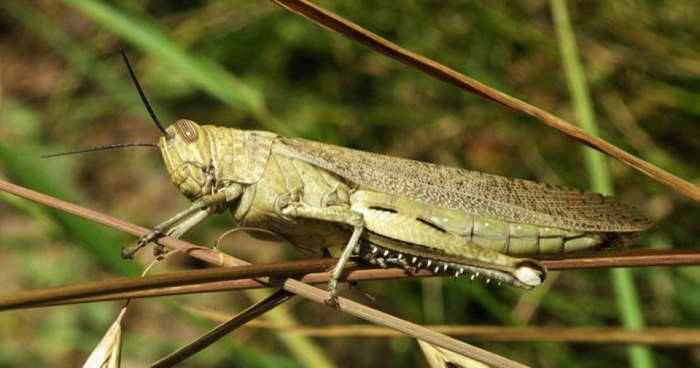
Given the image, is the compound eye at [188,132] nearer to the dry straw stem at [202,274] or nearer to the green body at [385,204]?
the green body at [385,204]

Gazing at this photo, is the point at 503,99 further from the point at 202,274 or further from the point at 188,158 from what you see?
the point at 188,158

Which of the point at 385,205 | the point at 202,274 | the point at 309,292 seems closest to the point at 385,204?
the point at 385,205

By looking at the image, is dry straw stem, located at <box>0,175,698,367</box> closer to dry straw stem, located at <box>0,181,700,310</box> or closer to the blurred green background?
dry straw stem, located at <box>0,181,700,310</box>

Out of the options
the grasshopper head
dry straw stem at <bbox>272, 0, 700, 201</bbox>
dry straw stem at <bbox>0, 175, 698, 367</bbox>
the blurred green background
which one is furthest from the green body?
dry straw stem at <bbox>272, 0, 700, 201</bbox>

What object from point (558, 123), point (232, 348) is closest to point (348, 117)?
point (232, 348)

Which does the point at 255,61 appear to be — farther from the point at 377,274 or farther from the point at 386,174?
the point at 377,274

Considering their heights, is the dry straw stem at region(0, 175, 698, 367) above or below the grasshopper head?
below
